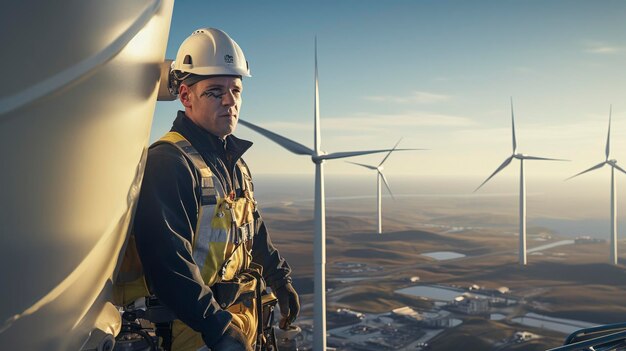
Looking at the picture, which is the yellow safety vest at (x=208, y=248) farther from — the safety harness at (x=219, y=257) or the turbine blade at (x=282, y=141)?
the turbine blade at (x=282, y=141)

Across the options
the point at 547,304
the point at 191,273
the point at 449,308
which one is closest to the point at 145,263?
the point at 191,273

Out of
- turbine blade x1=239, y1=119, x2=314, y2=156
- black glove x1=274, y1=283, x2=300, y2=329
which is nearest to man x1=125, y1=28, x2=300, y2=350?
black glove x1=274, y1=283, x2=300, y2=329

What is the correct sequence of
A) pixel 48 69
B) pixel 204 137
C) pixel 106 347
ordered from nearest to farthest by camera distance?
pixel 48 69 → pixel 106 347 → pixel 204 137

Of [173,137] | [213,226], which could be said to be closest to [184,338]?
[213,226]

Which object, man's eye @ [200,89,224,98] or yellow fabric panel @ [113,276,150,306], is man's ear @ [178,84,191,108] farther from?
yellow fabric panel @ [113,276,150,306]

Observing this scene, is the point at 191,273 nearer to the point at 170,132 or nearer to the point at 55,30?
the point at 170,132

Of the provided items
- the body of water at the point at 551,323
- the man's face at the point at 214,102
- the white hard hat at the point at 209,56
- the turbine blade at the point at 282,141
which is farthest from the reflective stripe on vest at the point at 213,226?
the body of water at the point at 551,323
